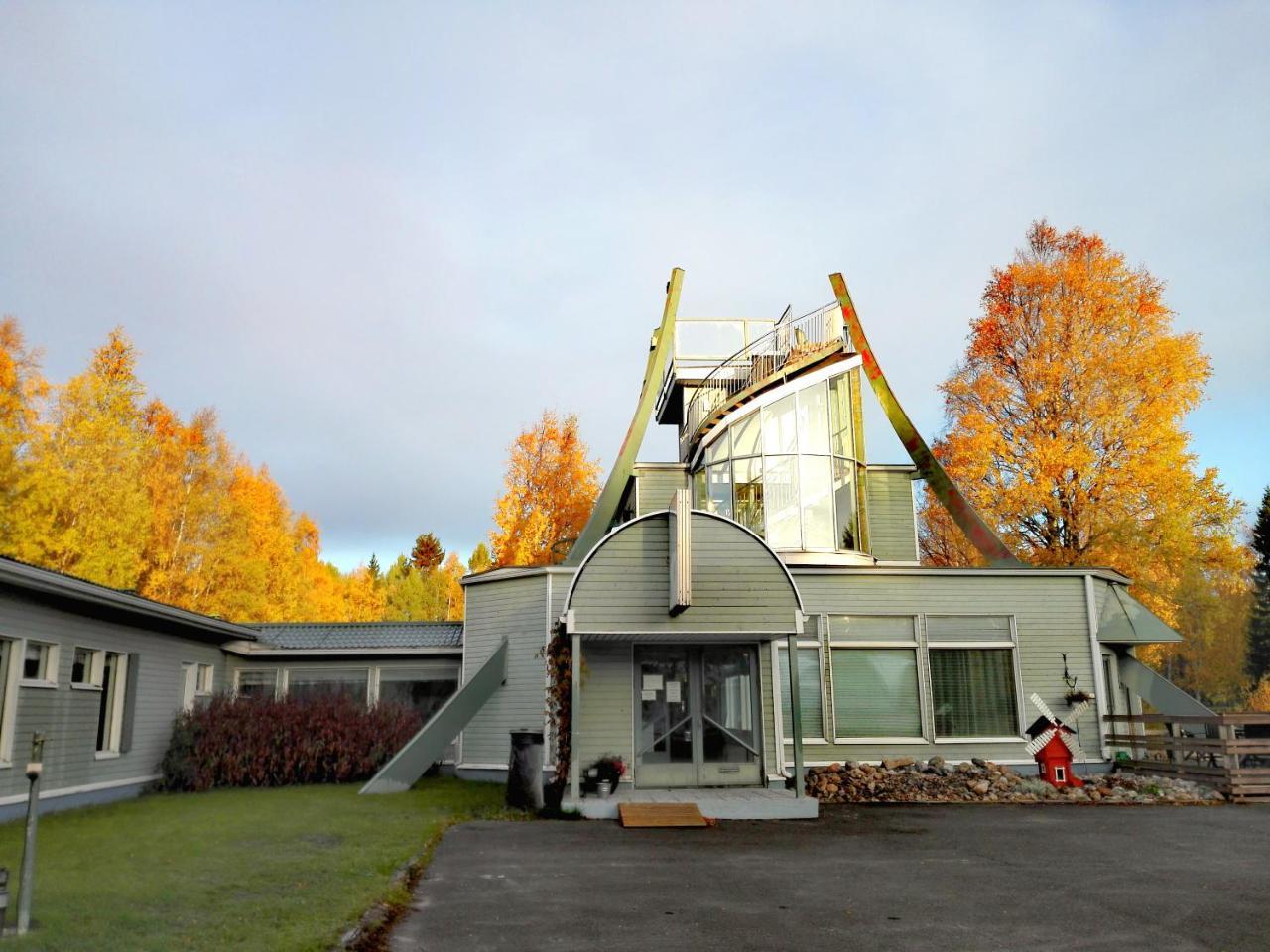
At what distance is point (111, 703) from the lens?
1380 cm

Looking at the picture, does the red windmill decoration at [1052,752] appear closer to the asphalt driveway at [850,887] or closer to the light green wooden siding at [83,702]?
the asphalt driveway at [850,887]

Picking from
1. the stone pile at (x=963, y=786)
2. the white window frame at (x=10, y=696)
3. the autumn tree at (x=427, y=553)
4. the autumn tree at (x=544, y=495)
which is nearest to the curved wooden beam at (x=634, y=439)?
the stone pile at (x=963, y=786)

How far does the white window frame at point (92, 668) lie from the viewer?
1248 centimetres

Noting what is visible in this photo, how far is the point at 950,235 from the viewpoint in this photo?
21984 mm

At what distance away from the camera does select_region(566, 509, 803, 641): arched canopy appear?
12391 mm

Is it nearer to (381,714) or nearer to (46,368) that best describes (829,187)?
(381,714)

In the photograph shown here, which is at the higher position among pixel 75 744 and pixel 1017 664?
pixel 1017 664

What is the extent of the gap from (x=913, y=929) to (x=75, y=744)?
1120cm

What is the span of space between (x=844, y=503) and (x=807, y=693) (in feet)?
14.4

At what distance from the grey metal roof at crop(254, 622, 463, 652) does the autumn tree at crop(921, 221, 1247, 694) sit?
13.4 metres

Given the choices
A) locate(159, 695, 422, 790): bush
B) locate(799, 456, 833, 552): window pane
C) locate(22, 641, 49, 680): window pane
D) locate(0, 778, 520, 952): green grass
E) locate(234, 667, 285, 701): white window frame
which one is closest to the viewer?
locate(0, 778, 520, 952): green grass

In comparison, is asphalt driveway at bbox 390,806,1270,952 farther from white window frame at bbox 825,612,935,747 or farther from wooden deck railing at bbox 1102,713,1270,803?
white window frame at bbox 825,612,935,747

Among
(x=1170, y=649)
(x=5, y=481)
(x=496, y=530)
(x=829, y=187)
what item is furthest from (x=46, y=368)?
(x=1170, y=649)

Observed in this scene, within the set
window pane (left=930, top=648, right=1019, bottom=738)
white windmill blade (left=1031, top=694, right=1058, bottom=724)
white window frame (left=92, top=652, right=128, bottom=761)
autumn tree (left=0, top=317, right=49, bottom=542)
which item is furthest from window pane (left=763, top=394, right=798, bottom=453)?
autumn tree (left=0, top=317, right=49, bottom=542)
